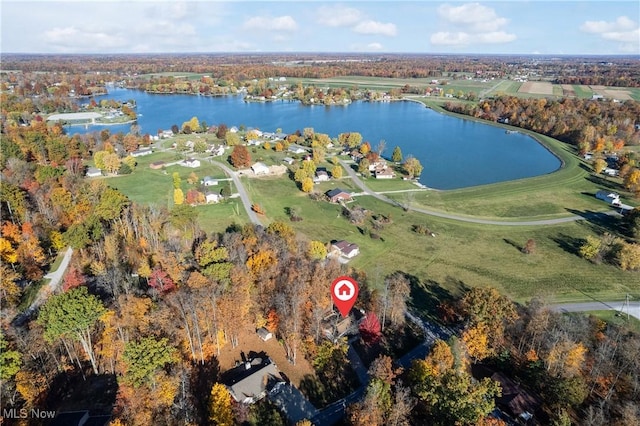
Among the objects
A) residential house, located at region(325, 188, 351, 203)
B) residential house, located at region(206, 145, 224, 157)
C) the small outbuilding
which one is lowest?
the small outbuilding

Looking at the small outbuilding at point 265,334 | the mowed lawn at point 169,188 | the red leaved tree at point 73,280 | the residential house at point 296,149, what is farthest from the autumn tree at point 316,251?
the residential house at point 296,149

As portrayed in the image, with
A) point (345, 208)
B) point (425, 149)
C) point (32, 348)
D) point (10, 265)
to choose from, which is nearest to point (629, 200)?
point (425, 149)

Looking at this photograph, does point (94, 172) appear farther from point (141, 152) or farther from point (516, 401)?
point (516, 401)

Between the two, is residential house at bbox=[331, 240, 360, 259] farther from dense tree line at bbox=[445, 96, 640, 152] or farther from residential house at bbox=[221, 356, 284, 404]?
dense tree line at bbox=[445, 96, 640, 152]

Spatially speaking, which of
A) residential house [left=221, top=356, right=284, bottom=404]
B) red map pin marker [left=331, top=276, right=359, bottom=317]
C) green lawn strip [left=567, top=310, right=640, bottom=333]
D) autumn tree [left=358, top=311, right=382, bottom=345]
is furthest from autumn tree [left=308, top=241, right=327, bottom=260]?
green lawn strip [left=567, top=310, right=640, bottom=333]

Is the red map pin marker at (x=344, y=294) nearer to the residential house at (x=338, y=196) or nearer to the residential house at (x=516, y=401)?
the residential house at (x=516, y=401)
